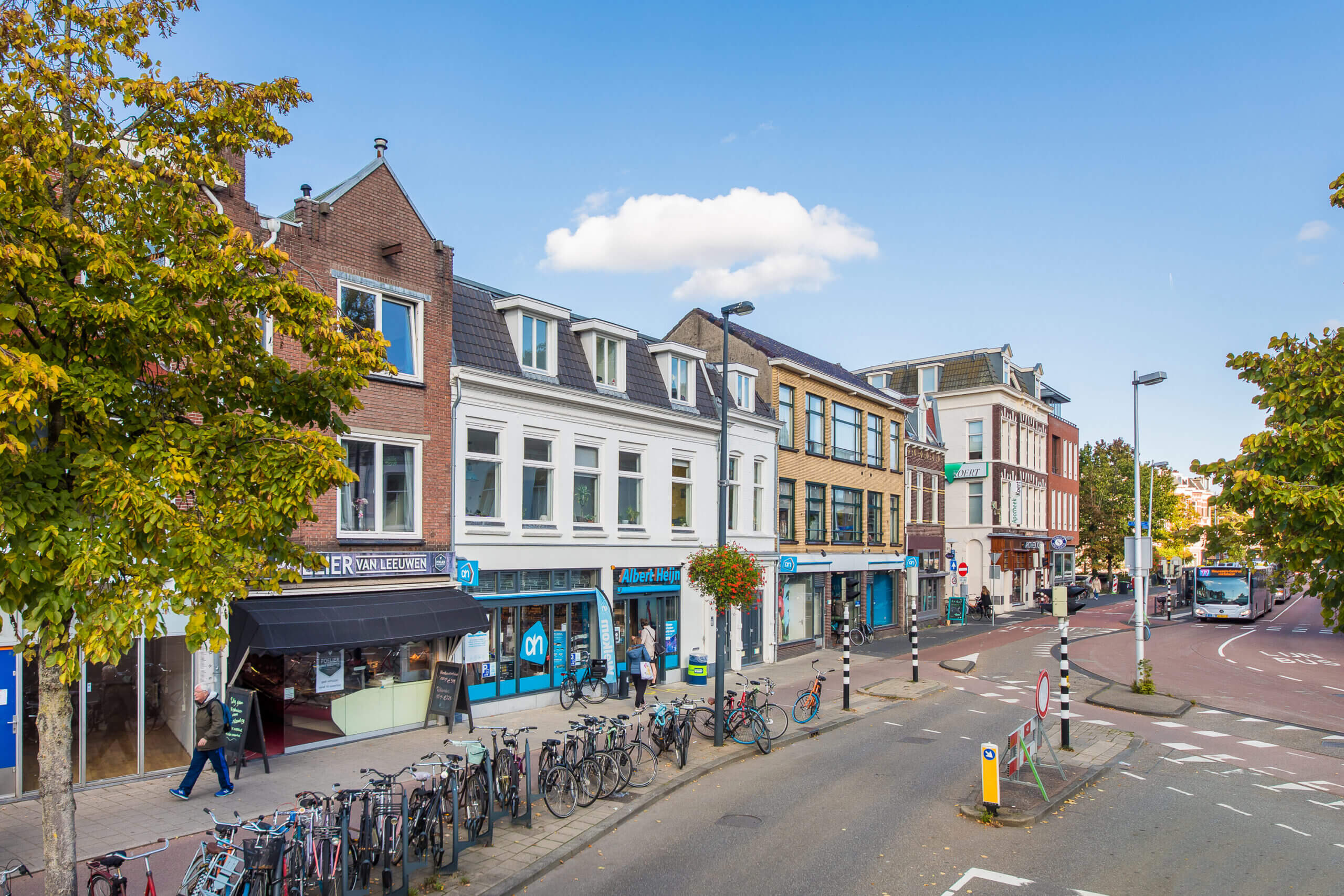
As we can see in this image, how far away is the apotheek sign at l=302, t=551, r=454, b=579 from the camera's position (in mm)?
15547

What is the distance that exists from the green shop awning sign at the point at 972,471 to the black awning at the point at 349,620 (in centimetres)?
4030

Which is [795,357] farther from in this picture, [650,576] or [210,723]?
[210,723]

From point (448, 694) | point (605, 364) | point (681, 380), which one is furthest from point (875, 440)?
point (448, 694)

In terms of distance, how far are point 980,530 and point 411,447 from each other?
43856 mm

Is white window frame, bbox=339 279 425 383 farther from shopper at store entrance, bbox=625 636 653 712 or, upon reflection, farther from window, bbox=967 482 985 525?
window, bbox=967 482 985 525

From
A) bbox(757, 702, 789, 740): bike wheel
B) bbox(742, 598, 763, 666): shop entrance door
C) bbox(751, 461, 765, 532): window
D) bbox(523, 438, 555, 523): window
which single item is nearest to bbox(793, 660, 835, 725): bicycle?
bbox(757, 702, 789, 740): bike wheel

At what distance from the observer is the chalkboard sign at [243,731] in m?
13.3

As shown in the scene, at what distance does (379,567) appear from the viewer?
16.3m

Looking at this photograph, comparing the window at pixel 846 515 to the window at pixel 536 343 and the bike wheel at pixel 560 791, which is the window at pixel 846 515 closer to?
the window at pixel 536 343

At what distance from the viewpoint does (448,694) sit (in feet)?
55.9

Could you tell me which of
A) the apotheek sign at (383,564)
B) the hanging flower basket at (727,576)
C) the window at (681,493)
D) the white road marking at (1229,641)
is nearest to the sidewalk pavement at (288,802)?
the hanging flower basket at (727,576)

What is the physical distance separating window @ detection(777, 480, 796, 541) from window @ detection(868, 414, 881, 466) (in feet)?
24.0

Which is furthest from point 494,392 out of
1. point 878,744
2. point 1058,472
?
point 1058,472

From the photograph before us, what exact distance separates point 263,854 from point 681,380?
19082 mm
